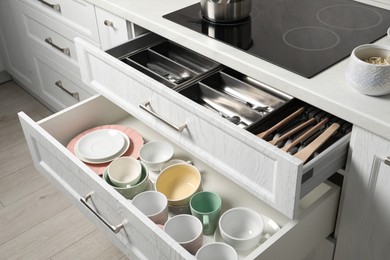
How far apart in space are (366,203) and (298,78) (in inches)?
12.7

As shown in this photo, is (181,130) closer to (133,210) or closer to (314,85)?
(133,210)

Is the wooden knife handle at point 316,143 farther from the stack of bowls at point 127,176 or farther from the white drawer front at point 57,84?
the white drawer front at point 57,84

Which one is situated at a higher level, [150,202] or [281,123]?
[281,123]

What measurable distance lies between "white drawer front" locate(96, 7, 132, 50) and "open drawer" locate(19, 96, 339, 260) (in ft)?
0.70

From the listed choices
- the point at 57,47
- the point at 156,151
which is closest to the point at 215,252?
the point at 156,151

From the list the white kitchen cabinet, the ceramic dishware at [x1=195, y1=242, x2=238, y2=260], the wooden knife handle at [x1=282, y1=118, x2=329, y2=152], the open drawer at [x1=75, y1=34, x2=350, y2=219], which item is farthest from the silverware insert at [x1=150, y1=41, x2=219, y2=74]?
the white kitchen cabinet

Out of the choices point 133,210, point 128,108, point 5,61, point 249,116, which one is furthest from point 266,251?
point 5,61

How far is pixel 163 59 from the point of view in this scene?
1.54 meters

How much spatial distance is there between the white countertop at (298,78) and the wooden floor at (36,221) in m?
0.87

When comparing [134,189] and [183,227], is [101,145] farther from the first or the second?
[183,227]

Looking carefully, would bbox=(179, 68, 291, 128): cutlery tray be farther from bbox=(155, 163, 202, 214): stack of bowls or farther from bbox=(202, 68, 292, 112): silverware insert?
bbox=(155, 163, 202, 214): stack of bowls

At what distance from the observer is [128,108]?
143 cm

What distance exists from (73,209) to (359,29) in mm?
A: 1299

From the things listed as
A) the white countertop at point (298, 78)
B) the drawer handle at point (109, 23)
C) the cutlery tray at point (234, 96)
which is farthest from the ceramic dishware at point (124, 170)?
the drawer handle at point (109, 23)
